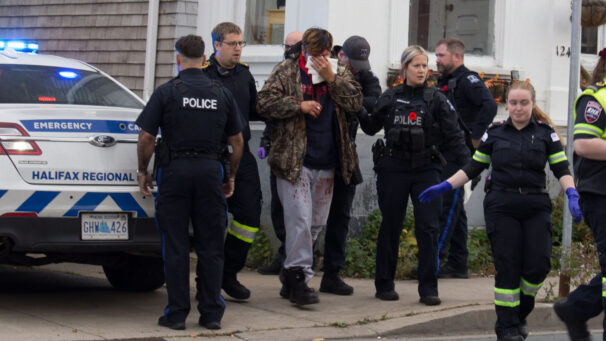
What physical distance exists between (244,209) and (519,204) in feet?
6.40

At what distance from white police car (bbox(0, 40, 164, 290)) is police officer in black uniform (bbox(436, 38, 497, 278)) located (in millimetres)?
2764

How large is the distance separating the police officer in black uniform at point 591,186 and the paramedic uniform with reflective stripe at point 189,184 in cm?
214

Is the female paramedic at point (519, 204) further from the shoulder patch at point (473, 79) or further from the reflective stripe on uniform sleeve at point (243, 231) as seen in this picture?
the shoulder patch at point (473, 79)

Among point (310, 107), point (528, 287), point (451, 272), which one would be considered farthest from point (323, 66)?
point (451, 272)

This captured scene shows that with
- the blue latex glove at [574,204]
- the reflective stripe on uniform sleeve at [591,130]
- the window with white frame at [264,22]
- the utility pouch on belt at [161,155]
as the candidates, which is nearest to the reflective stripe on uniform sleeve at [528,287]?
the blue latex glove at [574,204]

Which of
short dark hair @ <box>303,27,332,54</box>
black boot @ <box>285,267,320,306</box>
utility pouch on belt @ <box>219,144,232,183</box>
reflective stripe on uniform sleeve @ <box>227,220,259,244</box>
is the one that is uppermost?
short dark hair @ <box>303,27,332,54</box>

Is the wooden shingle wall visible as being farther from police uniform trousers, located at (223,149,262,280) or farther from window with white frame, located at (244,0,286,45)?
police uniform trousers, located at (223,149,262,280)

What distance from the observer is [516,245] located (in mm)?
6121

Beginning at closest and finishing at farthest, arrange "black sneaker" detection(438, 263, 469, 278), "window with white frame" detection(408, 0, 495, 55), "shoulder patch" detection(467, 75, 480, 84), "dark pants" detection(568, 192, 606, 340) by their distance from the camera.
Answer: "dark pants" detection(568, 192, 606, 340) → "shoulder patch" detection(467, 75, 480, 84) → "black sneaker" detection(438, 263, 469, 278) → "window with white frame" detection(408, 0, 495, 55)

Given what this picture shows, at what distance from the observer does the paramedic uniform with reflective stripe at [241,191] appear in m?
7.02

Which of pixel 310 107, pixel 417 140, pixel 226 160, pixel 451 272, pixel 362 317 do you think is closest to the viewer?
pixel 226 160

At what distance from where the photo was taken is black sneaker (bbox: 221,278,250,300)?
728cm

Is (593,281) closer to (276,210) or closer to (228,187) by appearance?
(228,187)

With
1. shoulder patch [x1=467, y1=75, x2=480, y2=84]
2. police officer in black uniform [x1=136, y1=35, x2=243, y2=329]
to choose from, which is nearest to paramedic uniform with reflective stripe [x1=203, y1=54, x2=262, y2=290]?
police officer in black uniform [x1=136, y1=35, x2=243, y2=329]
